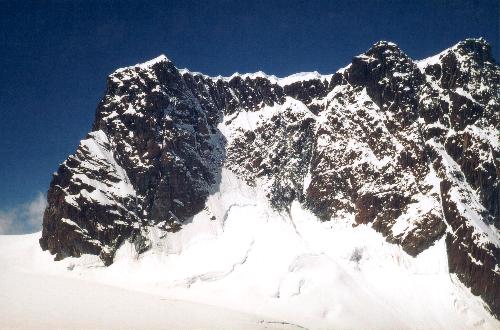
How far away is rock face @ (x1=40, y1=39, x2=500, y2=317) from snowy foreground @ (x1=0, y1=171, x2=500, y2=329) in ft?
9.07

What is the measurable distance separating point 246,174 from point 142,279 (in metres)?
32.3

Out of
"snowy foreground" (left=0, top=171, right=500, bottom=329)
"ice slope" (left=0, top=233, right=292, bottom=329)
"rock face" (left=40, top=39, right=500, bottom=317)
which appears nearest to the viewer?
"ice slope" (left=0, top=233, right=292, bottom=329)

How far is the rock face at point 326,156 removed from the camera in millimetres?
85125

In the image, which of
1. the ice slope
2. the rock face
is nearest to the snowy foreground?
the ice slope

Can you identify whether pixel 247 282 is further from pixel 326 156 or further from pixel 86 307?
pixel 326 156

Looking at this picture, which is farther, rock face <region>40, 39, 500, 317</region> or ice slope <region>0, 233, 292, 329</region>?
rock face <region>40, 39, 500, 317</region>

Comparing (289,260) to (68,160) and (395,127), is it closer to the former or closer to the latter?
(395,127)

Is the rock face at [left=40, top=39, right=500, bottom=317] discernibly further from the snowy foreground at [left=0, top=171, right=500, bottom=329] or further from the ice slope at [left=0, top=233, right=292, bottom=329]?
the ice slope at [left=0, top=233, right=292, bottom=329]

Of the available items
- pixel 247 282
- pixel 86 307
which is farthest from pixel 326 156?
pixel 86 307

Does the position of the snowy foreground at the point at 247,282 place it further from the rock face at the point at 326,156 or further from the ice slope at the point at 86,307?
the rock face at the point at 326,156

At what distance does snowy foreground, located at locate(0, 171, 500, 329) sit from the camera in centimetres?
6850

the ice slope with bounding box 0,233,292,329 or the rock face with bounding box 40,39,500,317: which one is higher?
the rock face with bounding box 40,39,500,317

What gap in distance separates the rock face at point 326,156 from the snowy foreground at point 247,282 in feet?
9.07

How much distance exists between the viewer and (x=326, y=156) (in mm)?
98000
